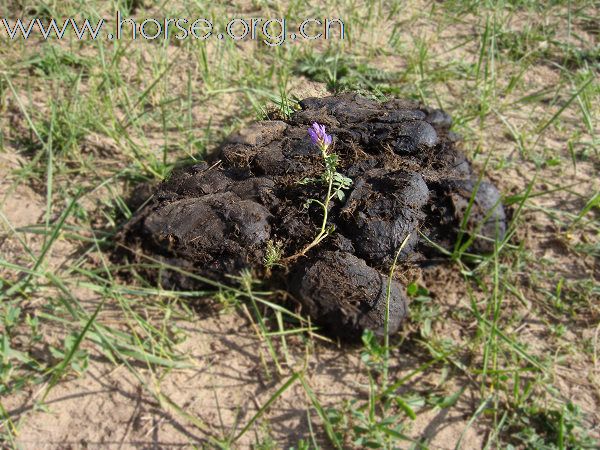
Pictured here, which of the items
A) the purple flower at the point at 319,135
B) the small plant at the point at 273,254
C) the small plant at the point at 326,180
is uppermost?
the purple flower at the point at 319,135

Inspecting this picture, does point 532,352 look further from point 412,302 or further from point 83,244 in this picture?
point 83,244

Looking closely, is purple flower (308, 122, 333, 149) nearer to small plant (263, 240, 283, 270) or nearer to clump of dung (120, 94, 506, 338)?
clump of dung (120, 94, 506, 338)

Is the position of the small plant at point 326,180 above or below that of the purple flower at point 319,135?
below

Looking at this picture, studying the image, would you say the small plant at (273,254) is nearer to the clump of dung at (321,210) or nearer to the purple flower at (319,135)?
the clump of dung at (321,210)

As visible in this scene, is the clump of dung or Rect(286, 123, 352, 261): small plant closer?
Rect(286, 123, 352, 261): small plant

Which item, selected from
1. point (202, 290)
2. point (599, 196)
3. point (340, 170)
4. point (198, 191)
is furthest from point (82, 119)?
point (599, 196)

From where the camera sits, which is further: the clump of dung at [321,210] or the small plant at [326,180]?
the clump of dung at [321,210]

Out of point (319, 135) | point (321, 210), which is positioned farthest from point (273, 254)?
point (319, 135)

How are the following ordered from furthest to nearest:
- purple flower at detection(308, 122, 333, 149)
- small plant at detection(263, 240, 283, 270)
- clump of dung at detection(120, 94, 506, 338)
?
1. small plant at detection(263, 240, 283, 270)
2. clump of dung at detection(120, 94, 506, 338)
3. purple flower at detection(308, 122, 333, 149)

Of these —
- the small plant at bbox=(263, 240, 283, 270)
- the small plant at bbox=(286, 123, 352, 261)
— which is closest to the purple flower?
the small plant at bbox=(286, 123, 352, 261)

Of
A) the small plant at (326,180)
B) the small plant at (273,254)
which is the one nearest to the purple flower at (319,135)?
the small plant at (326,180)
